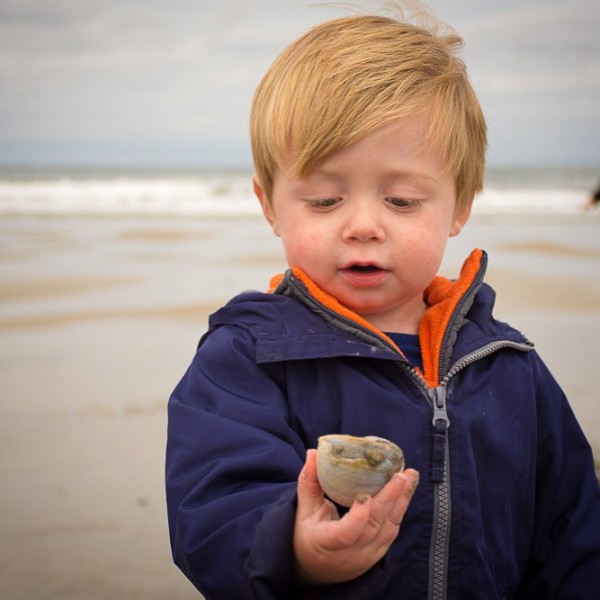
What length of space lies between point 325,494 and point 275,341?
447mm

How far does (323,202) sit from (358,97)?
25 cm

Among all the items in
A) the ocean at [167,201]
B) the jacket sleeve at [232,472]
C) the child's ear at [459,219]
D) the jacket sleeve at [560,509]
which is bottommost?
the ocean at [167,201]

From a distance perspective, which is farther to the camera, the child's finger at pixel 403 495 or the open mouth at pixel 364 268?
the open mouth at pixel 364 268

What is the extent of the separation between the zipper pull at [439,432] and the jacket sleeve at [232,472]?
0.29 metres

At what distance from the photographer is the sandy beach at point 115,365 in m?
2.72

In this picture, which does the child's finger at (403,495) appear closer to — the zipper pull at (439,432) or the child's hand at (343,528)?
the child's hand at (343,528)

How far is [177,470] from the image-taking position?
63.1 inches

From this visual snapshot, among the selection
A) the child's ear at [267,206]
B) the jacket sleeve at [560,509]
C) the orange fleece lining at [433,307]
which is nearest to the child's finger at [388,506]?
the orange fleece lining at [433,307]

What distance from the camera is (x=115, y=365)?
181 inches

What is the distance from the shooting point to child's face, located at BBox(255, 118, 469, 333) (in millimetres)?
1740

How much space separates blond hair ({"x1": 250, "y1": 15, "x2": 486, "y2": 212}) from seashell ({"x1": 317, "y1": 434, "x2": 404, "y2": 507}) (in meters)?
0.72

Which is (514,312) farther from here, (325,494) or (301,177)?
(325,494)

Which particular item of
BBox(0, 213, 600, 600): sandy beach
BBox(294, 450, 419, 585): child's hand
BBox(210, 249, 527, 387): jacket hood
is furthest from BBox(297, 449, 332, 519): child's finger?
BBox(0, 213, 600, 600): sandy beach

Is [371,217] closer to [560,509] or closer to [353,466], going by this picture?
[353,466]
